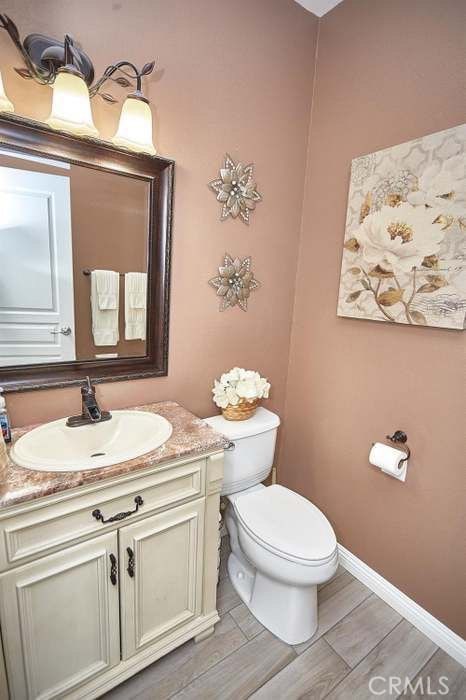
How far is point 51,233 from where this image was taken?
121cm

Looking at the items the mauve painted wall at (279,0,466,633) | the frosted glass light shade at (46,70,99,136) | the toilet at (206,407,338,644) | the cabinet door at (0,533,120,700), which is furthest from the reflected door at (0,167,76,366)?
the mauve painted wall at (279,0,466,633)

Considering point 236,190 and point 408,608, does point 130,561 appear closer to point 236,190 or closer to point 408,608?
point 408,608

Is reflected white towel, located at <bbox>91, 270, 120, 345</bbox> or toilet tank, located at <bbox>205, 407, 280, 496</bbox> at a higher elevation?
reflected white towel, located at <bbox>91, 270, 120, 345</bbox>

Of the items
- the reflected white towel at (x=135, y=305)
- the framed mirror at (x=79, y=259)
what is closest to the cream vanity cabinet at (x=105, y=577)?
the framed mirror at (x=79, y=259)

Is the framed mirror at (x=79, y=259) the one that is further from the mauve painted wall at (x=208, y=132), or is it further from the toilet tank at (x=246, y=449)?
the toilet tank at (x=246, y=449)

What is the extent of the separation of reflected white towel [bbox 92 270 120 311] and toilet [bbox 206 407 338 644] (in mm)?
714

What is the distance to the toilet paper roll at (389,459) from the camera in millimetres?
1413

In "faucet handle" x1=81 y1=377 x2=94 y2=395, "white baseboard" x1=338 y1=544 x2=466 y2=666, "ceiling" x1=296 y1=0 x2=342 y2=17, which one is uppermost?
"ceiling" x1=296 y1=0 x2=342 y2=17

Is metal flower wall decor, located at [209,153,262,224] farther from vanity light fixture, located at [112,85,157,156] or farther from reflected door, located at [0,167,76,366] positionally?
reflected door, located at [0,167,76,366]

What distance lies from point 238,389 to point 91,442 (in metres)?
0.66

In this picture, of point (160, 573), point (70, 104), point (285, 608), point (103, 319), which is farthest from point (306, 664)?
point (70, 104)

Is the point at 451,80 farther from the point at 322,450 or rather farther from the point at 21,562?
the point at 21,562

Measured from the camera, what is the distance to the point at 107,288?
1364 mm

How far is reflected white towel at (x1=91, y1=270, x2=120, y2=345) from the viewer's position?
1337 millimetres
